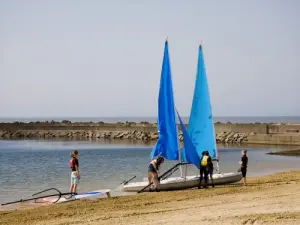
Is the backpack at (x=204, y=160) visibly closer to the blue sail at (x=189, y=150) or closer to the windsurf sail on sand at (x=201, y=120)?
the blue sail at (x=189, y=150)

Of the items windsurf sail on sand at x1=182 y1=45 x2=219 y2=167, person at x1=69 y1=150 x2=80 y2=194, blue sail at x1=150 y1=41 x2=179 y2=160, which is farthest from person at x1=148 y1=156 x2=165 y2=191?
person at x1=69 y1=150 x2=80 y2=194

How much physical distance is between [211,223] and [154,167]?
5372 mm

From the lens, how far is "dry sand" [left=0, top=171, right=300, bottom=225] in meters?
→ 11.3

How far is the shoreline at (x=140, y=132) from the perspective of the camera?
48906 millimetres

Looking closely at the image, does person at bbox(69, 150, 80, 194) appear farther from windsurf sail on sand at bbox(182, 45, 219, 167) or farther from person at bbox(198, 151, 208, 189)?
windsurf sail on sand at bbox(182, 45, 219, 167)

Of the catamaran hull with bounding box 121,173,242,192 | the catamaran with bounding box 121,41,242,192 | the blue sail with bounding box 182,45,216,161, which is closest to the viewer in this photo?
the catamaran hull with bounding box 121,173,242,192

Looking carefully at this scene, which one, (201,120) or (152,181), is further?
(201,120)

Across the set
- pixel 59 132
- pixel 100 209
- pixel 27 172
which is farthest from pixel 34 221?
pixel 59 132

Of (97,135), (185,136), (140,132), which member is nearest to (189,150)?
(185,136)

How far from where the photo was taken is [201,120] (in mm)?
18453

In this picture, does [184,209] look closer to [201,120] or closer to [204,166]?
[204,166]

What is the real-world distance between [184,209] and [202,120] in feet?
20.6

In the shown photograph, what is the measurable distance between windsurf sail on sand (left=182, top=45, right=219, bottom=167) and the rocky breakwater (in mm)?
33631

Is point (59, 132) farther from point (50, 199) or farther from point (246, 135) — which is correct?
point (50, 199)
